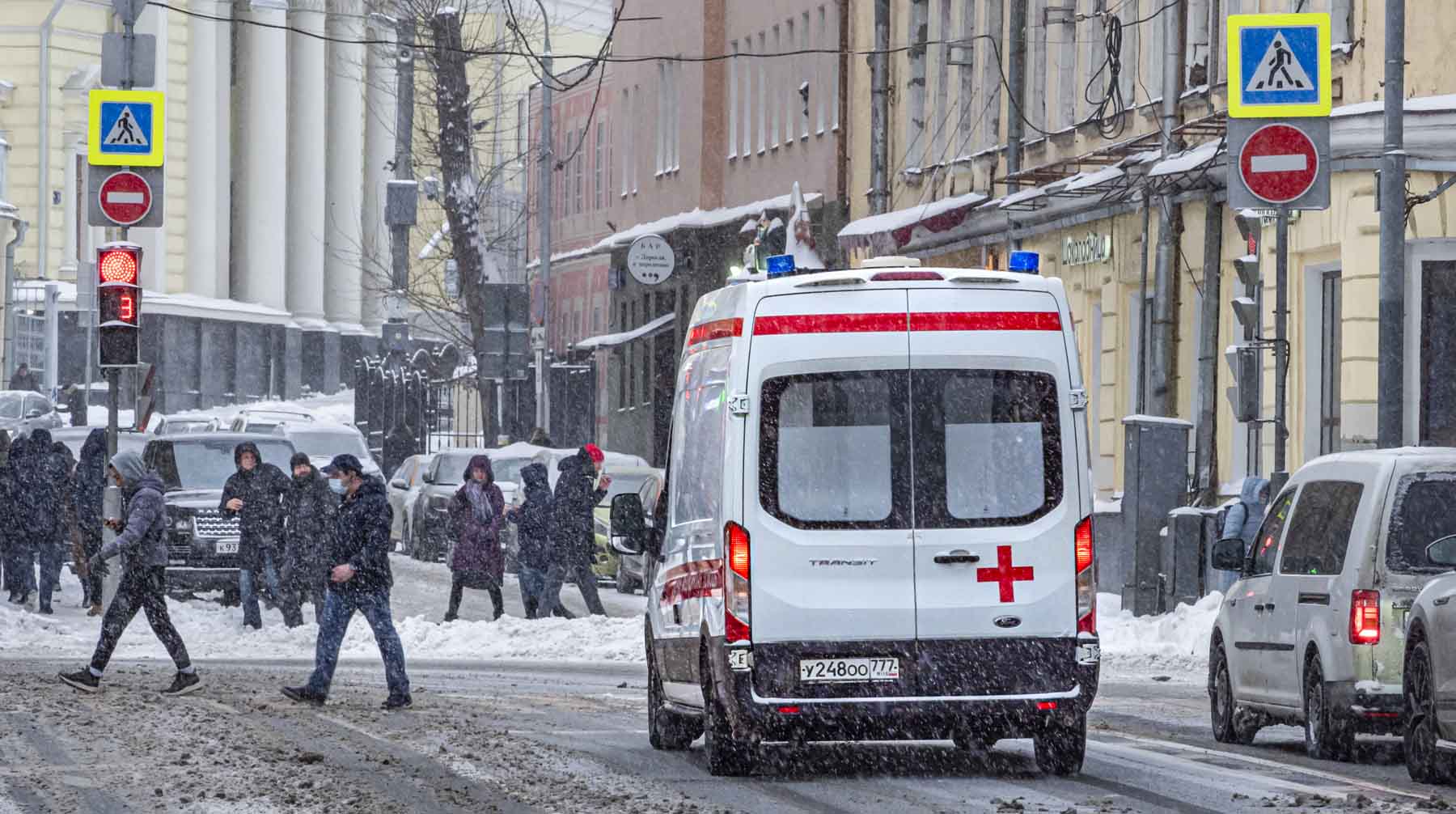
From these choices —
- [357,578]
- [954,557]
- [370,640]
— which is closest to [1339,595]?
[954,557]

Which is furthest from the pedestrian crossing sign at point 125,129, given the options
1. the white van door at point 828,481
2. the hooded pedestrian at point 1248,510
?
the white van door at point 828,481

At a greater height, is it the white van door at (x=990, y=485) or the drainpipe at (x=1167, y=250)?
the drainpipe at (x=1167, y=250)

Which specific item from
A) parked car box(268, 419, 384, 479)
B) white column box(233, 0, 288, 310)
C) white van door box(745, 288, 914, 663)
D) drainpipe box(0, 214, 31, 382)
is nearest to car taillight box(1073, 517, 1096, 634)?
white van door box(745, 288, 914, 663)

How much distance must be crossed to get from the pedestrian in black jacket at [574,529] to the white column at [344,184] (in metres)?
56.0

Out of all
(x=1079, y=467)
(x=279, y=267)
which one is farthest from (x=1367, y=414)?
(x=279, y=267)

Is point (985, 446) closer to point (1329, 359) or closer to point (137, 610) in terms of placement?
point (137, 610)

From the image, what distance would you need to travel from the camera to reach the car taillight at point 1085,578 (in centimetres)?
1284

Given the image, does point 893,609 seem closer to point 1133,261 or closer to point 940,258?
point 1133,261

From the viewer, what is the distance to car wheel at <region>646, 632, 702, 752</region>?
14.4 meters

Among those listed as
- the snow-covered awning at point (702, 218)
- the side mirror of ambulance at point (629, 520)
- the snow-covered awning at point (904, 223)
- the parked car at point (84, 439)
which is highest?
the snow-covered awning at point (702, 218)

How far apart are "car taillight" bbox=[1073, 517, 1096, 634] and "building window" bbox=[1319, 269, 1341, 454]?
49.4 feet

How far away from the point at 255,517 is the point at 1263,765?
48.8ft

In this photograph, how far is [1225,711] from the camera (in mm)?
15555

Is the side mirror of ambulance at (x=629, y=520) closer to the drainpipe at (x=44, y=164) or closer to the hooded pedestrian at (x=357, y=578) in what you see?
the hooded pedestrian at (x=357, y=578)
